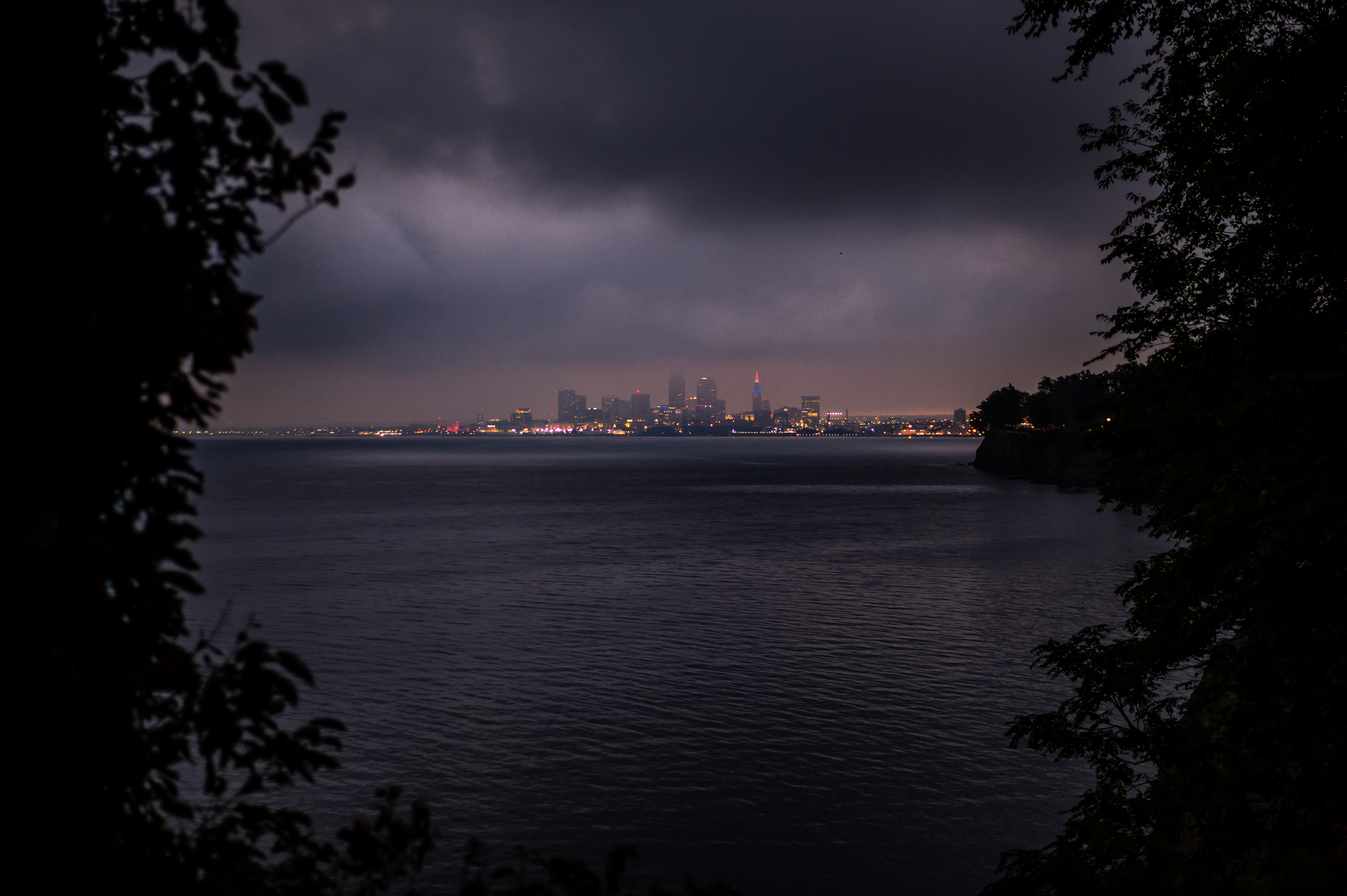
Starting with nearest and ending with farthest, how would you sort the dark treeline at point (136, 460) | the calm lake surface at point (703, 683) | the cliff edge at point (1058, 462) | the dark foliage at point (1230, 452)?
1. the dark treeline at point (136, 460)
2. the dark foliage at point (1230, 452)
3. the calm lake surface at point (703, 683)
4. the cliff edge at point (1058, 462)

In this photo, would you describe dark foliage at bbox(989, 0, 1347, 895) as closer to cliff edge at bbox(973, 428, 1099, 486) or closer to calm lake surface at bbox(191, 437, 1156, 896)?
calm lake surface at bbox(191, 437, 1156, 896)

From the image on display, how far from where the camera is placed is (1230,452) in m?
14.6

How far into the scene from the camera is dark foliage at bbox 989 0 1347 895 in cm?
1199

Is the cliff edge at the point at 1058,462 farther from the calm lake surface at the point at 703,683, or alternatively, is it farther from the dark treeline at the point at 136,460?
the dark treeline at the point at 136,460

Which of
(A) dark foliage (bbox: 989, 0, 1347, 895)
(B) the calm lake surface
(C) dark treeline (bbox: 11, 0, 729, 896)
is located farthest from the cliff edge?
(C) dark treeline (bbox: 11, 0, 729, 896)

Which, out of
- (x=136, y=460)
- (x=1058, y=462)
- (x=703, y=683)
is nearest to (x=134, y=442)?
(x=136, y=460)

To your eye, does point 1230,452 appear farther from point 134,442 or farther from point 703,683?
point 703,683

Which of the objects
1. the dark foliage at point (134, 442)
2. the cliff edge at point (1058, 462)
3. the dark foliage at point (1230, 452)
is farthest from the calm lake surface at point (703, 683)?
the cliff edge at point (1058, 462)

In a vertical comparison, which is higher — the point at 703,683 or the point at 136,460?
the point at 136,460

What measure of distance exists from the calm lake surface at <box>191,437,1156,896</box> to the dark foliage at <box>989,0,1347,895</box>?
7.66 meters

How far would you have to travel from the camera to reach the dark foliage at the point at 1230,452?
11992 mm

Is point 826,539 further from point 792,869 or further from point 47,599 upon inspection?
point 47,599

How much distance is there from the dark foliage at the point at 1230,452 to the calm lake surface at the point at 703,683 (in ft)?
25.1

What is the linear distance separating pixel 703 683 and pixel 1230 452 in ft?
89.2
